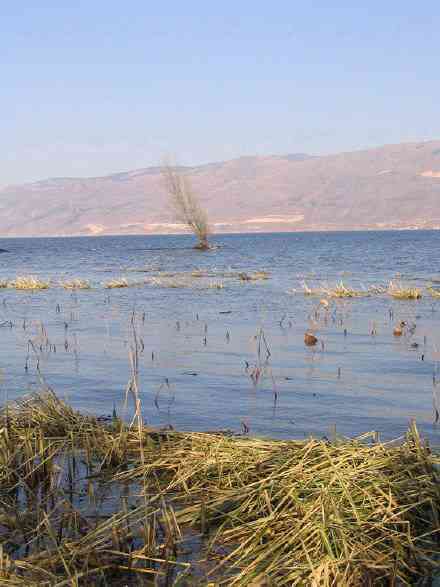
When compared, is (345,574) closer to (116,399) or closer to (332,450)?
(332,450)

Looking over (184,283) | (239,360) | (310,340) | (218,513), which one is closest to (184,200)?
(184,283)

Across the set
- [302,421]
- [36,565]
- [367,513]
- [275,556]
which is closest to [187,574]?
[275,556]

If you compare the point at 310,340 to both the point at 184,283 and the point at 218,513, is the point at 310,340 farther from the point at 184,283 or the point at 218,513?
the point at 184,283

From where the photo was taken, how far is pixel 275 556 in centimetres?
493

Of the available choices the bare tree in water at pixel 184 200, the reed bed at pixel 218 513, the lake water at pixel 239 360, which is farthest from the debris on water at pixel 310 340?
the bare tree in water at pixel 184 200

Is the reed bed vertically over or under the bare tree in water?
under

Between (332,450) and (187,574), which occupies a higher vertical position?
(332,450)

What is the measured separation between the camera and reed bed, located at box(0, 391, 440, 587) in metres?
4.84

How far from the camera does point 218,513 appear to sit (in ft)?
19.5

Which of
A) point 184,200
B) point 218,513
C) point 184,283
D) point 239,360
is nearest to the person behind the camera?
point 218,513

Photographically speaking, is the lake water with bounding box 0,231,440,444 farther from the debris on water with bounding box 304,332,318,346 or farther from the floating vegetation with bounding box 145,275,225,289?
the floating vegetation with bounding box 145,275,225,289

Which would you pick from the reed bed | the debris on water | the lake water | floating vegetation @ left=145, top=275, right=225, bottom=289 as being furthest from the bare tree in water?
the reed bed

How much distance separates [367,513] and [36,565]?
2223 mm

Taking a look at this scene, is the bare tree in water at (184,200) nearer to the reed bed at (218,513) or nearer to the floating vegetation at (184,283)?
the floating vegetation at (184,283)
